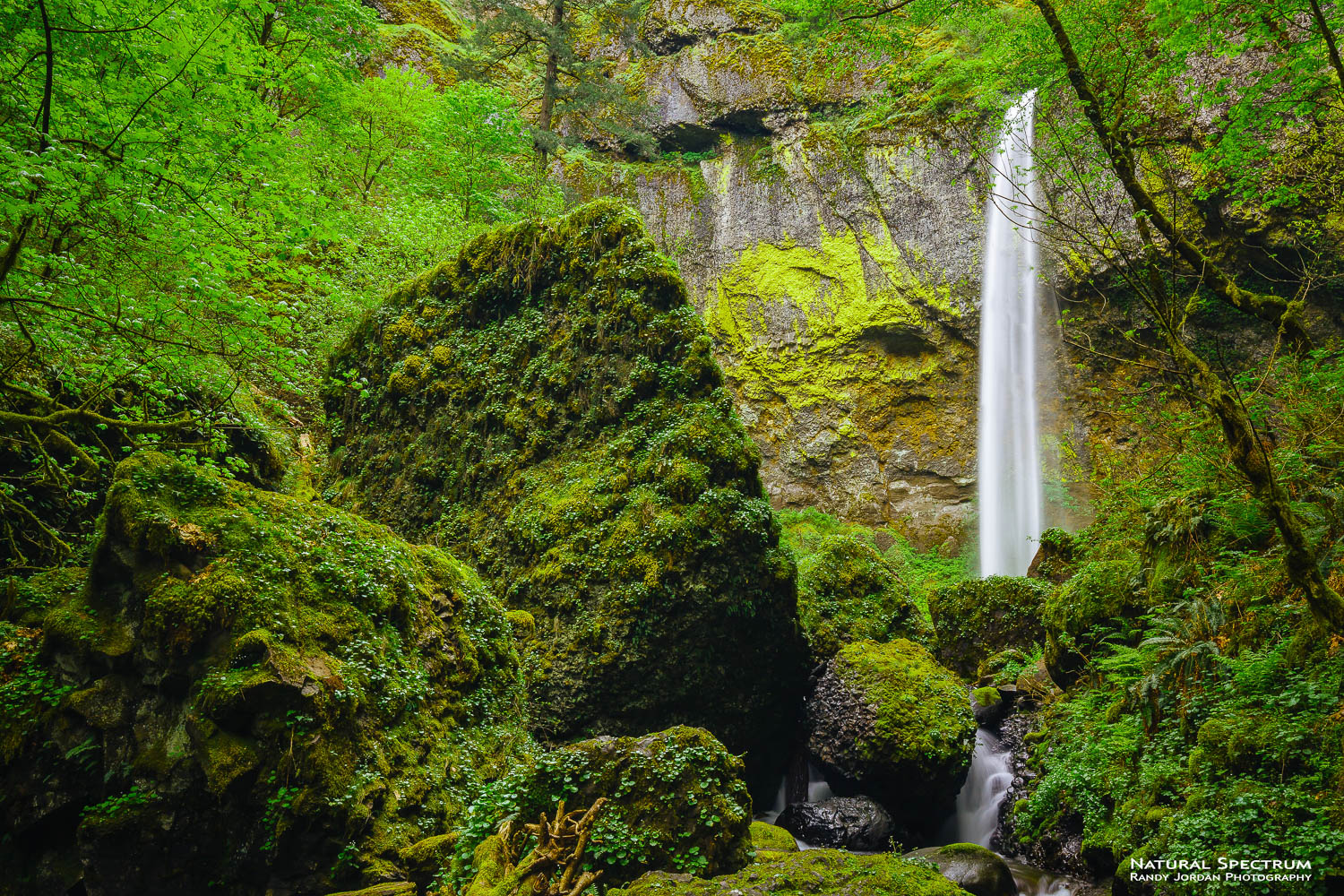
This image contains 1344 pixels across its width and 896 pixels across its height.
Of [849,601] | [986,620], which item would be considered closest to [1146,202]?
[849,601]

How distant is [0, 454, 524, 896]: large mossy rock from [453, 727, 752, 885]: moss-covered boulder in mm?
917

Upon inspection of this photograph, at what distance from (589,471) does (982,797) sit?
6.06m

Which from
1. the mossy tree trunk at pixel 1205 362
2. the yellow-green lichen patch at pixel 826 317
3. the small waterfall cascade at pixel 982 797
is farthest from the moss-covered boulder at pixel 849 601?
the yellow-green lichen patch at pixel 826 317

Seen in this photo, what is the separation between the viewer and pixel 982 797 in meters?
7.96

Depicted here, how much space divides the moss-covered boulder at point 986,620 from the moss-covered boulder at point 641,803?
318 inches

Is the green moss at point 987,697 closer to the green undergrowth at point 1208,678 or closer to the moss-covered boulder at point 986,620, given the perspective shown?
the green undergrowth at point 1208,678

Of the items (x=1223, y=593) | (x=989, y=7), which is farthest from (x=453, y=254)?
(x=1223, y=593)

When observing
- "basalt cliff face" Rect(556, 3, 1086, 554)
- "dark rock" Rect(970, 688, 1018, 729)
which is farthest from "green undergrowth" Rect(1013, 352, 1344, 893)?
"basalt cliff face" Rect(556, 3, 1086, 554)

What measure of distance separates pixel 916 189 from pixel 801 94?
5.48 meters

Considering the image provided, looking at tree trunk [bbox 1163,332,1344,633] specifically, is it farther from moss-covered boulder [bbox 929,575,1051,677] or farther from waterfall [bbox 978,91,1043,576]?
waterfall [bbox 978,91,1043,576]

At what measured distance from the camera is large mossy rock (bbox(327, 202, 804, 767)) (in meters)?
7.31

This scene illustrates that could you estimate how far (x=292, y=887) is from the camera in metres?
4.23

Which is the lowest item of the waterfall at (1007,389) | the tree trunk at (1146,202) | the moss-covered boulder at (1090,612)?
the moss-covered boulder at (1090,612)

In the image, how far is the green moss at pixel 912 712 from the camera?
7.41m
